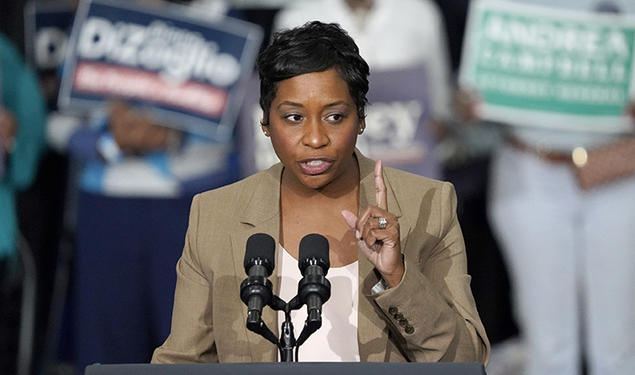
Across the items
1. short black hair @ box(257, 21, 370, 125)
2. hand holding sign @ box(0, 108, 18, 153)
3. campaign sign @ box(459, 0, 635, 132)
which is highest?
campaign sign @ box(459, 0, 635, 132)

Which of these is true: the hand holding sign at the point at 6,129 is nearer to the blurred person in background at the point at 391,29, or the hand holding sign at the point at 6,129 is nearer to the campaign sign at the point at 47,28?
the campaign sign at the point at 47,28

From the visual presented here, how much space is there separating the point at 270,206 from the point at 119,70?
7.93ft

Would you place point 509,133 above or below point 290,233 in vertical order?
above

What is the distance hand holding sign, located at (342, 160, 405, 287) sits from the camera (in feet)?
6.79

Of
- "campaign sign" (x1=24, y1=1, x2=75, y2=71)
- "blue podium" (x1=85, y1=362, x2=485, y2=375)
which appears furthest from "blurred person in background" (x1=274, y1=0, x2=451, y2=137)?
"blue podium" (x1=85, y1=362, x2=485, y2=375)

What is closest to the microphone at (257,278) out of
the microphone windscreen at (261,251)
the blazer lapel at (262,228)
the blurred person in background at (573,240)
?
the microphone windscreen at (261,251)

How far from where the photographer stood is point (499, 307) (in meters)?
5.57

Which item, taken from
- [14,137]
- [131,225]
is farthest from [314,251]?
[14,137]

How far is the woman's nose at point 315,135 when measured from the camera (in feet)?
7.23

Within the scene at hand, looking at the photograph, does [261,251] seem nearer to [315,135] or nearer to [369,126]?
[315,135]

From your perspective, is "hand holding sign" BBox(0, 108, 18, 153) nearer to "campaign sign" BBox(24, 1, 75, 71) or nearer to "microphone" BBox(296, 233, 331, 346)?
"campaign sign" BBox(24, 1, 75, 71)

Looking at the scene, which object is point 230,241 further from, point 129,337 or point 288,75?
point 129,337

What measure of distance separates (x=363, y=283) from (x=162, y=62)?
8.38 ft

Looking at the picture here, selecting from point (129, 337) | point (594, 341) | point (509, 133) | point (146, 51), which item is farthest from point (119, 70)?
point (594, 341)
